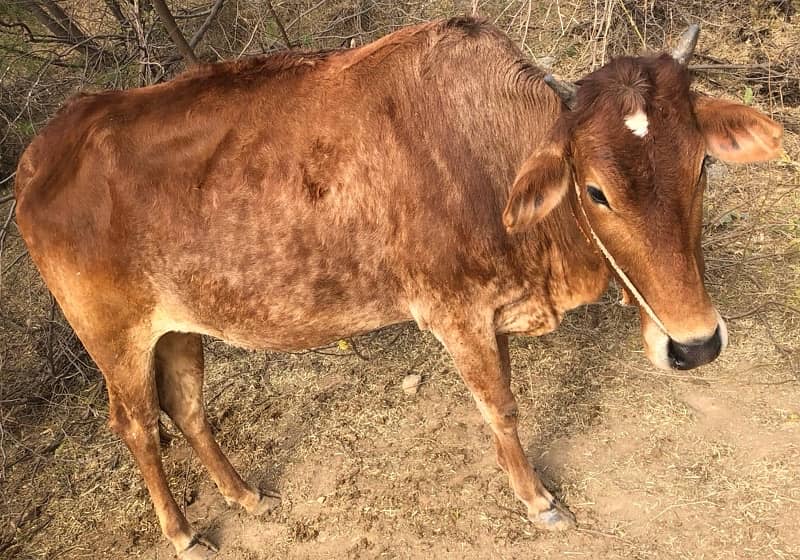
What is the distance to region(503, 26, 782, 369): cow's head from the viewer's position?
2.43 metres

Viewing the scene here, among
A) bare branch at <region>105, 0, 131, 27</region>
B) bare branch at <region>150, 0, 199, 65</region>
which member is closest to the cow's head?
bare branch at <region>150, 0, 199, 65</region>

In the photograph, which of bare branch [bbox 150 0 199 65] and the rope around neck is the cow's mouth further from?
bare branch [bbox 150 0 199 65]

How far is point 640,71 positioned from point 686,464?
226cm

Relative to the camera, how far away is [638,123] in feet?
7.96

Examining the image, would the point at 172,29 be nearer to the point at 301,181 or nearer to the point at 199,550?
the point at 301,181

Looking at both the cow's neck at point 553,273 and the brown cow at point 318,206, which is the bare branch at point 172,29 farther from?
the cow's neck at point 553,273

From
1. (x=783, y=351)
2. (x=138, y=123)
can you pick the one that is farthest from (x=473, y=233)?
(x=783, y=351)

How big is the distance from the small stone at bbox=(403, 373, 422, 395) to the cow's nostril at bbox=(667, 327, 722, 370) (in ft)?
7.66

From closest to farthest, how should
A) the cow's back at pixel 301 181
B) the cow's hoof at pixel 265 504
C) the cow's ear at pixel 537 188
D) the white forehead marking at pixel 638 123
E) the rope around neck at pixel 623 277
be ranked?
the white forehead marking at pixel 638 123
the cow's ear at pixel 537 188
the rope around neck at pixel 623 277
the cow's back at pixel 301 181
the cow's hoof at pixel 265 504

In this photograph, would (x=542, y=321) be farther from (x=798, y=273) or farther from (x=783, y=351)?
(x=798, y=273)

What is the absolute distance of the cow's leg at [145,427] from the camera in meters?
3.52

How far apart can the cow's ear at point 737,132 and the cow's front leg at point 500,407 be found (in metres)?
1.31

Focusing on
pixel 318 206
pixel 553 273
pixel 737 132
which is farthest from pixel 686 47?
pixel 318 206

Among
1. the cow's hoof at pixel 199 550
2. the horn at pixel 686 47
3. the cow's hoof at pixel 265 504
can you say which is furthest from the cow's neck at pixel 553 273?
the cow's hoof at pixel 199 550
